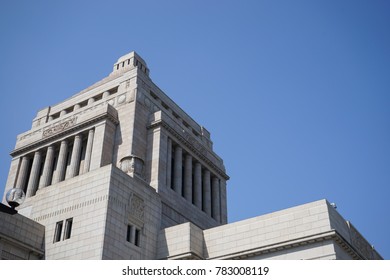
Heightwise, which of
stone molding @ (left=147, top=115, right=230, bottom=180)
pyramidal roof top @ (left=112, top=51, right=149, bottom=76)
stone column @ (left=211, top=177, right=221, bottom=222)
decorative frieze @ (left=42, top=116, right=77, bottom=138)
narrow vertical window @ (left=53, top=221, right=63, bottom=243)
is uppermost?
pyramidal roof top @ (left=112, top=51, right=149, bottom=76)

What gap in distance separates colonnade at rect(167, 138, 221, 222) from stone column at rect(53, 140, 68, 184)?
34.7ft

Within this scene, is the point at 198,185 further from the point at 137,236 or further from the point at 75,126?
the point at 137,236

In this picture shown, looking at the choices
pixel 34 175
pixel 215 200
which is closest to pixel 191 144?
pixel 215 200

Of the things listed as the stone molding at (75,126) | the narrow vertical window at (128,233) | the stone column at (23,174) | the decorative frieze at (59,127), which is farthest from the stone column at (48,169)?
the narrow vertical window at (128,233)

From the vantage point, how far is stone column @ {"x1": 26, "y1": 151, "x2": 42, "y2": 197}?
4775 cm

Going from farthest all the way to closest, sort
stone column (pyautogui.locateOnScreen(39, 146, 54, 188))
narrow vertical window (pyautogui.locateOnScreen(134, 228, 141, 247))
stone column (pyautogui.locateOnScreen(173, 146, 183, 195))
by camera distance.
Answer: stone column (pyautogui.locateOnScreen(39, 146, 54, 188)) < stone column (pyautogui.locateOnScreen(173, 146, 183, 195)) < narrow vertical window (pyautogui.locateOnScreen(134, 228, 141, 247))

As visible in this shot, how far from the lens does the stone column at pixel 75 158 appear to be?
45.6 m

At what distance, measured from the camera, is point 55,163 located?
49.7m

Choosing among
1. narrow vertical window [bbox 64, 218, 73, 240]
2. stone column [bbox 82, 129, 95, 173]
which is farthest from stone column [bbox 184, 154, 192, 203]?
narrow vertical window [bbox 64, 218, 73, 240]

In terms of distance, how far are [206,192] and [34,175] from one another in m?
18.2

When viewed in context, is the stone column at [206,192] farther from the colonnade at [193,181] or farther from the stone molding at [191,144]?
the stone molding at [191,144]

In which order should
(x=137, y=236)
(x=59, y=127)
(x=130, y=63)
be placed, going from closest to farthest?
1. (x=137, y=236)
2. (x=59, y=127)
3. (x=130, y=63)

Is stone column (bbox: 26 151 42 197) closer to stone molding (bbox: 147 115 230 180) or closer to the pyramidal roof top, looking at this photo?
stone molding (bbox: 147 115 230 180)
